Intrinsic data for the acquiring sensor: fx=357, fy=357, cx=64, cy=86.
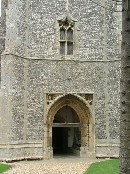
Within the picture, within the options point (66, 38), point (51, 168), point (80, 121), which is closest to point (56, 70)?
point (66, 38)

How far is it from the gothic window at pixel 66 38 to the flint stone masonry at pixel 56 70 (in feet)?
0.93

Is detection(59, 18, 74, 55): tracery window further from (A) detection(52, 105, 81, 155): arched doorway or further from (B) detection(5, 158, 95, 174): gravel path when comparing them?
(B) detection(5, 158, 95, 174): gravel path

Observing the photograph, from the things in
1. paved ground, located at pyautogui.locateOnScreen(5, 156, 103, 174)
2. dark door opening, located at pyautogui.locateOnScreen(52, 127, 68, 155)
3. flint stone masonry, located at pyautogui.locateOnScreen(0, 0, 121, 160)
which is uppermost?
flint stone masonry, located at pyautogui.locateOnScreen(0, 0, 121, 160)

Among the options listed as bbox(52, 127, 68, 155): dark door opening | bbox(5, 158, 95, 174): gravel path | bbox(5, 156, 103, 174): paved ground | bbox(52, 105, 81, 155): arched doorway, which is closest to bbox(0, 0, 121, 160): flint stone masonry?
bbox(5, 156, 103, 174): paved ground

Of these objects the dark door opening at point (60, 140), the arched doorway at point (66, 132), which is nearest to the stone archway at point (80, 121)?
the arched doorway at point (66, 132)

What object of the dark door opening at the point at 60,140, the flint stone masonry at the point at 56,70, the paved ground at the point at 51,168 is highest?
the flint stone masonry at the point at 56,70

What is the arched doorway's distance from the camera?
17.8 metres

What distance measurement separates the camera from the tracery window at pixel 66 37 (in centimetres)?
1673

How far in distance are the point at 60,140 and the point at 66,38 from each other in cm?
719

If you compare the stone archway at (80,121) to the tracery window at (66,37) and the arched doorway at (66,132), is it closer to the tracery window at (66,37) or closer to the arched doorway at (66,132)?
the arched doorway at (66,132)

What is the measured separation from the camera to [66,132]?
20.2 meters

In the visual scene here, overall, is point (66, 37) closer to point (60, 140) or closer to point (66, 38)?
point (66, 38)

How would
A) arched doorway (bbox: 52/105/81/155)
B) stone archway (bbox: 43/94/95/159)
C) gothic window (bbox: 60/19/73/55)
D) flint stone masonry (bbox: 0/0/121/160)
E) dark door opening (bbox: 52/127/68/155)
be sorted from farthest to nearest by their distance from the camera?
dark door opening (bbox: 52/127/68/155) < arched doorway (bbox: 52/105/81/155) < gothic window (bbox: 60/19/73/55) < stone archway (bbox: 43/94/95/159) < flint stone masonry (bbox: 0/0/121/160)

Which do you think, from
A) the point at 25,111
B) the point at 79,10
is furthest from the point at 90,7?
the point at 25,111
